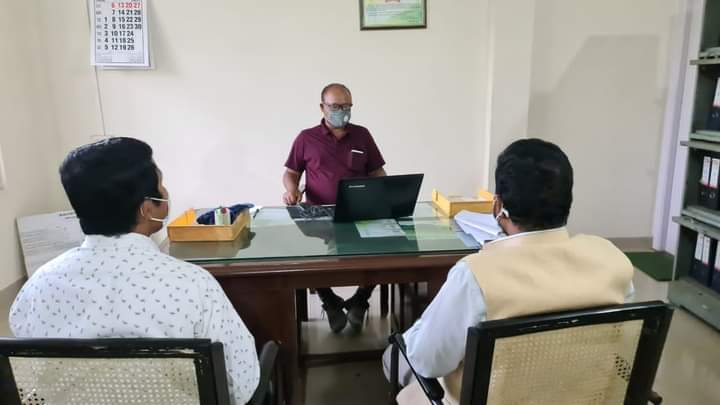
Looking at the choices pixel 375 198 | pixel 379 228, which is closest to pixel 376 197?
pixel 375 198

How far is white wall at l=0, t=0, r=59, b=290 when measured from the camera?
10.2 feet

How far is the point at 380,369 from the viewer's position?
2.31m

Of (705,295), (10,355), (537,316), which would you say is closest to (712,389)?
(705,295)

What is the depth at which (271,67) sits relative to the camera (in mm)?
3574

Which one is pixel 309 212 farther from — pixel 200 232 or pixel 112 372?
pixel 112 372

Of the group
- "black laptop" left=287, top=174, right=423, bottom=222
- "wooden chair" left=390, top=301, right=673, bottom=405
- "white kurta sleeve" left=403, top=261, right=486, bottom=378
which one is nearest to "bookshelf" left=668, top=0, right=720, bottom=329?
"black laptop" left=287, top=174, right=423, bottom=222

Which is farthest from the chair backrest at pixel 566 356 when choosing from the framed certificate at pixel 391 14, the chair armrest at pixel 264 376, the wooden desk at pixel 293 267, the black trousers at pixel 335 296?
the framed certificate at pixel 391 14

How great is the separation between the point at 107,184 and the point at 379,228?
1.15 metres

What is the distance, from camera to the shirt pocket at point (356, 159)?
2.78 meters

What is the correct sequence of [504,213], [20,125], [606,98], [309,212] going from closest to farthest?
[504,213]
[309,212]
[20,125]
[606,98]

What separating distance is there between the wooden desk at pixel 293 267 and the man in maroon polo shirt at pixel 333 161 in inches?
33.3

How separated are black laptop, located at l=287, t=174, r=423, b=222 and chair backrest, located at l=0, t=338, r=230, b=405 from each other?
3.51 ft

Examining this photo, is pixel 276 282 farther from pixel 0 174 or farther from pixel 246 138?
pixel 0 174

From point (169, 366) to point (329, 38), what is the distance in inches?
119
